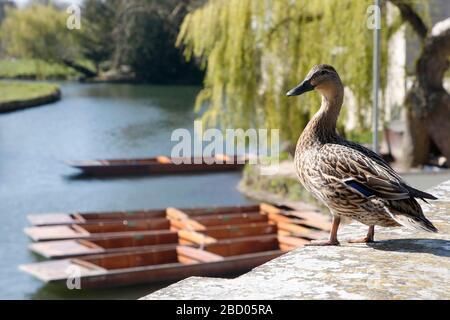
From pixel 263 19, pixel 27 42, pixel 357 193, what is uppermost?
pixel 27 42

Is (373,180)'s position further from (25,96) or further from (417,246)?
(25,96)

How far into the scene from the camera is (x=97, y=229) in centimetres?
1169

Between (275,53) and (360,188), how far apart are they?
38.1 feet

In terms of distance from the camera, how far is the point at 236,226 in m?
11.5

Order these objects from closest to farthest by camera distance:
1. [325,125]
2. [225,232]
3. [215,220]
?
[325,125]
[225,232]
[215,220]

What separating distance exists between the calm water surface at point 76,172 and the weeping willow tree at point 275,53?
2299 mm

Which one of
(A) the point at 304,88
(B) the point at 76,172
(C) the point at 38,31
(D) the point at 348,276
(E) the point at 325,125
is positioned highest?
(C) the point at 38,31

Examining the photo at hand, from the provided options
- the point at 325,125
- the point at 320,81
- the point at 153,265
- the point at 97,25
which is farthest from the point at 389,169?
the point at 97,25

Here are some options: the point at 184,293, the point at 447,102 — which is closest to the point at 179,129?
the point at 447,102

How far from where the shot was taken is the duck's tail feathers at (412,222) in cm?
276

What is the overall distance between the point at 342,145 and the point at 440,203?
77 cm

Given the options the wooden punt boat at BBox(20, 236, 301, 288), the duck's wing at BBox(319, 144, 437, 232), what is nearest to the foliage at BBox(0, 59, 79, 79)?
the wooden punt boat at BBox(20, 236, 301, 288)
